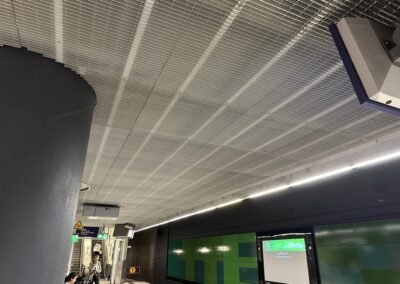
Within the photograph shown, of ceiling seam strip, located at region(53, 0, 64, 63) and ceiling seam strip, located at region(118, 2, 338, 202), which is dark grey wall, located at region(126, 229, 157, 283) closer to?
ceiling seam strip, located at region(118, 2, 338, 202)

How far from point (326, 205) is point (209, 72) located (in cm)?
395

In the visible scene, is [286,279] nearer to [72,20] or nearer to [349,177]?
[349,177]

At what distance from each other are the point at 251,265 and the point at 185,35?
6.54m

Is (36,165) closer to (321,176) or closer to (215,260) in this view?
(321,176)

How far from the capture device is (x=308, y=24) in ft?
6.81

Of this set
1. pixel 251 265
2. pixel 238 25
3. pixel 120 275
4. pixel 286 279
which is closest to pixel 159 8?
pixel 238 25

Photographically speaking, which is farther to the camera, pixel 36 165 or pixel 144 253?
pixel 144 253

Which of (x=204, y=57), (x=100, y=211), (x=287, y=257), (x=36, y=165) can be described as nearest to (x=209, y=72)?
(x=204, y=57)

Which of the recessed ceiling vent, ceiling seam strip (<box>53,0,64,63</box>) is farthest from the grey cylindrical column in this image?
the recessed ceiling vent

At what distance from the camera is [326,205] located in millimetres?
5371

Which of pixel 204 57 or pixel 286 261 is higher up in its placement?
pixel 204 57

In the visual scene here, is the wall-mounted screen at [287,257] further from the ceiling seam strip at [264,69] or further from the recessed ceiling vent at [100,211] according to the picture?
the recessed ceiling vent at [100,211]

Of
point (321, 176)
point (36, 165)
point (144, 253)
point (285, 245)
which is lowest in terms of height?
point (285, 245)

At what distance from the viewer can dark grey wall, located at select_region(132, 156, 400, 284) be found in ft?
14.3
